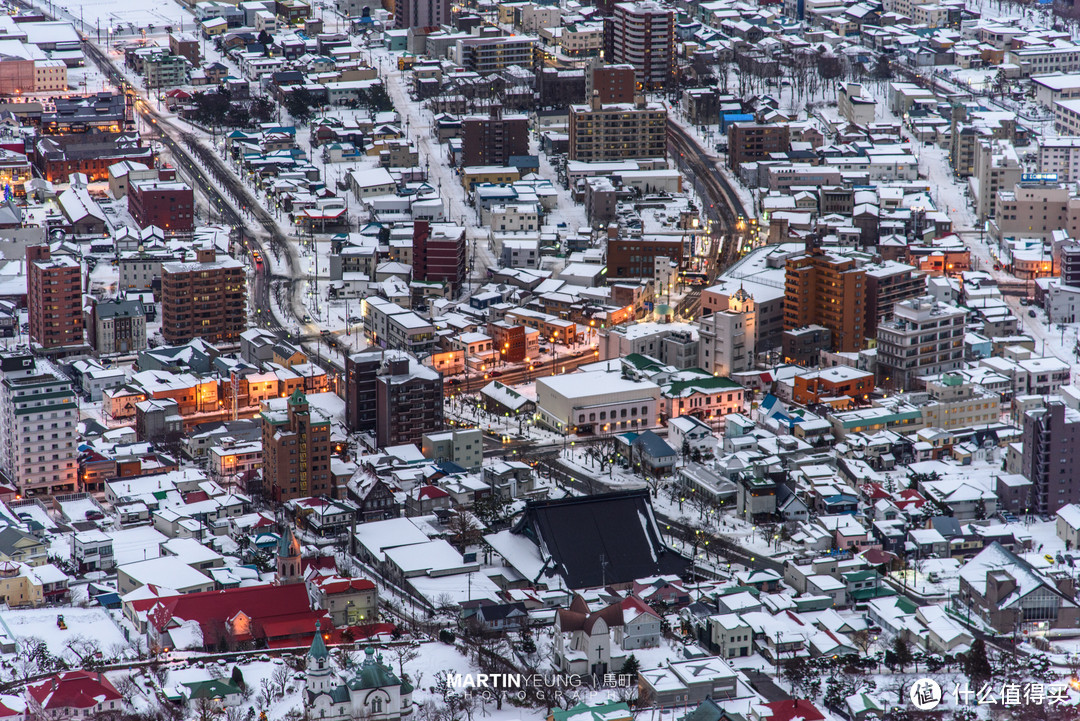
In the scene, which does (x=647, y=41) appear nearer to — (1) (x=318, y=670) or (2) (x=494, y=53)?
(2) (x=494, y=53)

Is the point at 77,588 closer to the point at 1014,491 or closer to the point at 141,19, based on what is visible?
the point at 1014,491

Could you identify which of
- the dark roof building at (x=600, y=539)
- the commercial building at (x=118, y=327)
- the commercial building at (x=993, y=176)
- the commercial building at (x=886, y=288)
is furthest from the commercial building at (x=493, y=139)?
the dark roof building at (x=600, y=539)

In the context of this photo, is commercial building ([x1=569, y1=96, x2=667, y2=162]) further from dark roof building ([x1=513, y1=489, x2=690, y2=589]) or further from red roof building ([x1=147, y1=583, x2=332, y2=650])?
red roof building ([x1=147, y1=583, x2=332, y2=650])

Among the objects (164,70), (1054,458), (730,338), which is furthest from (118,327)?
(164,70)

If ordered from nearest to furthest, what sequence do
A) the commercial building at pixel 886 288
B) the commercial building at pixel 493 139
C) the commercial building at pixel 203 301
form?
the commercial building at pixel 886 288, the commercial building at pixel 203 301, the commercial building at pixel 493 139

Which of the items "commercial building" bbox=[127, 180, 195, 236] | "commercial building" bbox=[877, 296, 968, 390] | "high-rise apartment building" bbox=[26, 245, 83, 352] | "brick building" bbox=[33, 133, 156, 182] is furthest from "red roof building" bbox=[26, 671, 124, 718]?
"brick building" bbox=[33, 133, 156, 182]

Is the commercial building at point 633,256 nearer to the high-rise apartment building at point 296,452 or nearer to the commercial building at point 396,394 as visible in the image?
the commercial building at point 396,394
